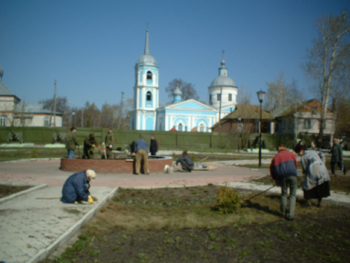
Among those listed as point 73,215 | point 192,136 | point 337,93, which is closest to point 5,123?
point 192,136

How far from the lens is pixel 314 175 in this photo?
26.4 ft

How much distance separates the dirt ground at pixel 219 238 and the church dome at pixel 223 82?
6780cm

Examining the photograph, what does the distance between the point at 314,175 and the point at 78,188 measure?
5376 millimetres

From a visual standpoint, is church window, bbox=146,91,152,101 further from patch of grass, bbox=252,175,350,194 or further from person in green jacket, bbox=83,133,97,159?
patch of grass, bbox=252,175,350,194

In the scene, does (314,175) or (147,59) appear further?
(147,59)

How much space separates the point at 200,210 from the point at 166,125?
191 feet

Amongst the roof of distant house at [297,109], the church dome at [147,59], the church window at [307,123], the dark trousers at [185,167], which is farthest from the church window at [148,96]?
the dark trousers at [185,167]

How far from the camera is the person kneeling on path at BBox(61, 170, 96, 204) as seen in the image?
7836 mm

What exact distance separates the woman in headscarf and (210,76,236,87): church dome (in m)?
67.8

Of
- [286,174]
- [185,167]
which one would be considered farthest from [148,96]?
[286,174]

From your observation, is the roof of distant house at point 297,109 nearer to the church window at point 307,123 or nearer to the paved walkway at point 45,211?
the church window at point 307,123

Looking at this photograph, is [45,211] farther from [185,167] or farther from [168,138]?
[168,138]

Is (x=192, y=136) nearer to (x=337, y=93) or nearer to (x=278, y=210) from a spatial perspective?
(x=337, y=93)

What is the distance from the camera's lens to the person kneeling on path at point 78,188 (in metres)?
7.84
